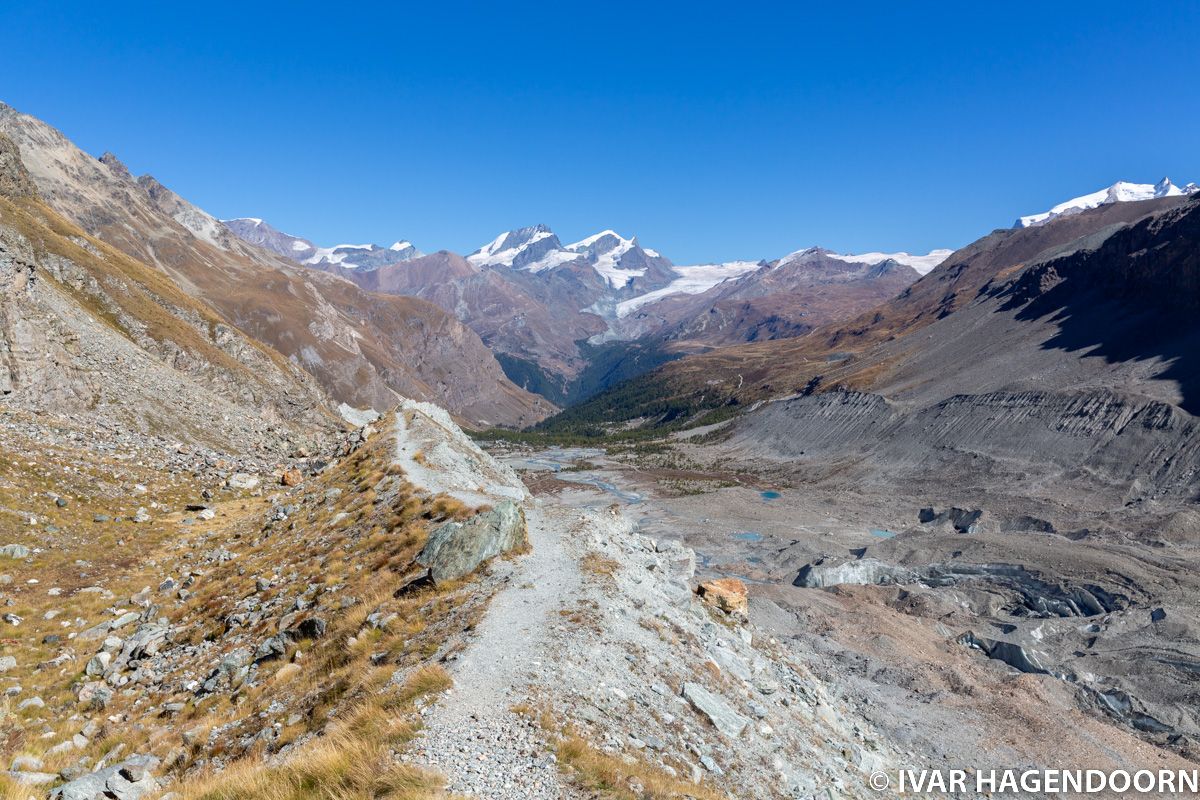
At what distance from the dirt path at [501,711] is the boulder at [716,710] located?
4.58 metres

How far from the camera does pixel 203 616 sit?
21.5 metres

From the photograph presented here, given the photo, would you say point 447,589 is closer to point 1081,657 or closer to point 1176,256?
point 1081,657

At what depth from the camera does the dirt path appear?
409 inches

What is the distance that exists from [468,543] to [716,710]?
10.2m

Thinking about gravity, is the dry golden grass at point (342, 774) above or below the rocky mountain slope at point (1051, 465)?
above

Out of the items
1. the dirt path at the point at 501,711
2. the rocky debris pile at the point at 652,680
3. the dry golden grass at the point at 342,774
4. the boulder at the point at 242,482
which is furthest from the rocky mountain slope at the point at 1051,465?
the boulder at the point at 242,482

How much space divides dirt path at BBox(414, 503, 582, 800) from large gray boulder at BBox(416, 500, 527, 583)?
2.08m

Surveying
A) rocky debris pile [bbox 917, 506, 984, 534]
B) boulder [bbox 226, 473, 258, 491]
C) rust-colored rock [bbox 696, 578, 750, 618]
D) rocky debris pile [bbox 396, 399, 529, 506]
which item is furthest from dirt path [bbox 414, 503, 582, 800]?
rocky debris pile [bbox 917, 506, 984, 534]

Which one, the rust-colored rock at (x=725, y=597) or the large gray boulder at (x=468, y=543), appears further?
the rust-colored rock at (x=725, y=597)

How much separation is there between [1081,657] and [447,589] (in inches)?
2079

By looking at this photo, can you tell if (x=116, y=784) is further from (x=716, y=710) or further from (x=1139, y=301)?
(x=1139, y=301)

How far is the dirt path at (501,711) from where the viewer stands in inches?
409

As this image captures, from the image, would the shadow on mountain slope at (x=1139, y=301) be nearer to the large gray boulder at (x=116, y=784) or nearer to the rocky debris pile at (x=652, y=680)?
the rocky debris pile at (x=652, y=680)

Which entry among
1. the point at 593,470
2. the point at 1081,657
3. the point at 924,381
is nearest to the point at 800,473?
the point at 924,381
